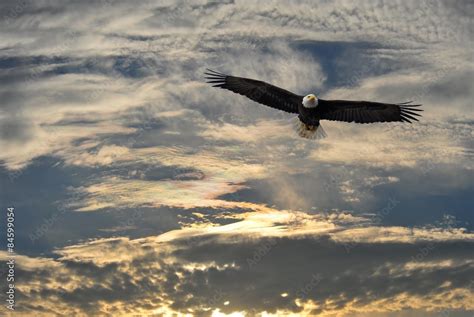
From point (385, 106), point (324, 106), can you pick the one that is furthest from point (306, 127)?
point (385, 106)

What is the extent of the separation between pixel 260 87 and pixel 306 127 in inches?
105

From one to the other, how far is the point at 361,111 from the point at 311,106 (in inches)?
85.9

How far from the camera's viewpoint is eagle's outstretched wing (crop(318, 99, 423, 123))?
1235 inches

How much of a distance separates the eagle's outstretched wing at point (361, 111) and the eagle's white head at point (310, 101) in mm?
468

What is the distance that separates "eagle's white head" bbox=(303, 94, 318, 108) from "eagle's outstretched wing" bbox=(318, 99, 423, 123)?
1.54ft

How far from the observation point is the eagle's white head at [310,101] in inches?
1221

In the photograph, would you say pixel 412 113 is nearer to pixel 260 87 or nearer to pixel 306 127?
pixel 306 127

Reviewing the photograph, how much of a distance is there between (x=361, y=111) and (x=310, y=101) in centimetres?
229

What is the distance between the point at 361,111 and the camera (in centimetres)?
3183

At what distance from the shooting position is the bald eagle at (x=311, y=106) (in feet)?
103

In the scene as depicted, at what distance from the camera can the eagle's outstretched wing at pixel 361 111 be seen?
31375 millimetres

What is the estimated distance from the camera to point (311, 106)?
1226 inches

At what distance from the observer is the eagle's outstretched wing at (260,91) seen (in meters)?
32.3

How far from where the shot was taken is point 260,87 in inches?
1284
